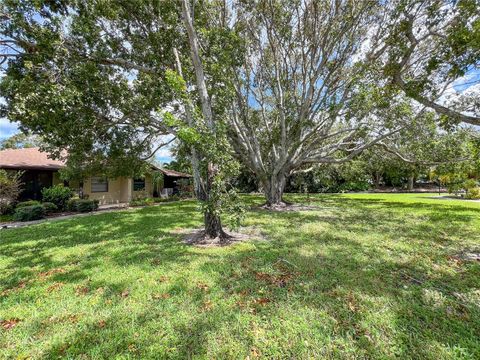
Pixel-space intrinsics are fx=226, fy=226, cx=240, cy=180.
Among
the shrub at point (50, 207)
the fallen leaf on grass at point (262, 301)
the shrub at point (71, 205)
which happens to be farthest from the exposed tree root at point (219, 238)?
the shrub at point (71, 205)

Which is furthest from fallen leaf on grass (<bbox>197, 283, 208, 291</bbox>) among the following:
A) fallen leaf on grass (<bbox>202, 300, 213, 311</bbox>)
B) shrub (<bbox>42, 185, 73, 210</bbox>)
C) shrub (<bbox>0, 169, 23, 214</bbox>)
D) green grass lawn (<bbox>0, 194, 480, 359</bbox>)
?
shrub (<bbox>42, 185, 73, 210</bbox>)

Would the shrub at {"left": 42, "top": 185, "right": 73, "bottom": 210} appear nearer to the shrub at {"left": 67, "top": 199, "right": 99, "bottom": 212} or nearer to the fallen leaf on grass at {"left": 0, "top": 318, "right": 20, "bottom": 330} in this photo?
the shrub at {"left": 67, "top": 199, "right": 99, "bottom": 212}

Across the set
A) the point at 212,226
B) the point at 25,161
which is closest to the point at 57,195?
the point at 25,161

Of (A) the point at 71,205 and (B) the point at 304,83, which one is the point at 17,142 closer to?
(A) the point at 71,205

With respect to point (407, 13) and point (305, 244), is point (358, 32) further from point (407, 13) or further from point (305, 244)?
point (305, 244)

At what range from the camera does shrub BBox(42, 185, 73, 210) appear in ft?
41.8

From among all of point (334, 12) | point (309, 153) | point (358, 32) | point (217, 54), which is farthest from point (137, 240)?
point (358, 32)

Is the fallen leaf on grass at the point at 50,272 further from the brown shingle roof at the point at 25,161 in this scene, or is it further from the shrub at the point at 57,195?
the shrub at the point at 57,195

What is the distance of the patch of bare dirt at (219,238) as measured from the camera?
6.26 metres

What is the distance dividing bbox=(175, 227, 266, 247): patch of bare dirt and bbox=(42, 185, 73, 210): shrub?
9.51 m

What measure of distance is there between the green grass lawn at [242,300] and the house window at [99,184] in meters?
11.0

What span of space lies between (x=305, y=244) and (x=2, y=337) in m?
5.73

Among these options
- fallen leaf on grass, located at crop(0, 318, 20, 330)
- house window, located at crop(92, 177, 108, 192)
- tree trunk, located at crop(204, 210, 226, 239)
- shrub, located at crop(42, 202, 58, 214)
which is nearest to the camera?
fallen leaf on grass, located at crop(0, 318, 20, 330)

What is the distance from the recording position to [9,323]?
292cm
